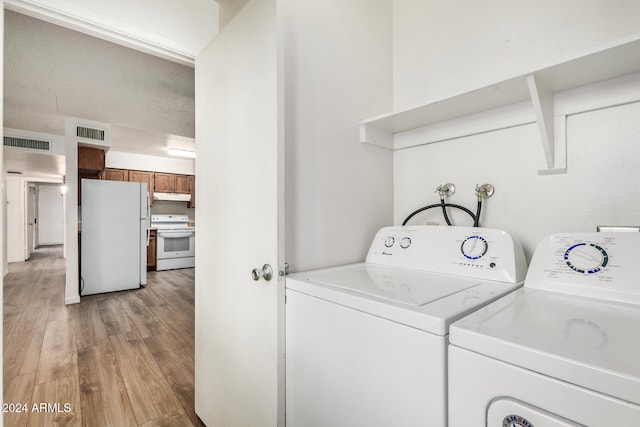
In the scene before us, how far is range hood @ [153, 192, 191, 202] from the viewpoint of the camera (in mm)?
6031

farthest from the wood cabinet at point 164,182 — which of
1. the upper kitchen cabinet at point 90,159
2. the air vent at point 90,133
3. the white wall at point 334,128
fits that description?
the white wall at point 334,128

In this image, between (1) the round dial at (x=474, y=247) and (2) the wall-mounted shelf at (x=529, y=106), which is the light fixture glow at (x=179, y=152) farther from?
(1) the round dial at (x=474, y=247)

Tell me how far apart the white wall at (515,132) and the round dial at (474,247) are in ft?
0.75

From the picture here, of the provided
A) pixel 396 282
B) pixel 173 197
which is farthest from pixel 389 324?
pixel 173 197

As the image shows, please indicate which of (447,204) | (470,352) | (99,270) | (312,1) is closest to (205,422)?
(470,352)

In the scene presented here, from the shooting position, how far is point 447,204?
1374 mm

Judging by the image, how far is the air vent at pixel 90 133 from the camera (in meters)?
3.71

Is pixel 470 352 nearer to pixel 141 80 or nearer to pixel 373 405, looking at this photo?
pixel 373 405

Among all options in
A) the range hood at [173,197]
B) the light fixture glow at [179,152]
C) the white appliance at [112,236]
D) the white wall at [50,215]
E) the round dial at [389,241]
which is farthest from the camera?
the white wall at [50,215]

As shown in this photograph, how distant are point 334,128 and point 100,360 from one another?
2.40m

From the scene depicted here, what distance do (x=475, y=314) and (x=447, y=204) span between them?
761 millimetres

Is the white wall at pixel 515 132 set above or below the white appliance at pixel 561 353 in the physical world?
above

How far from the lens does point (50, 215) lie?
1061 centimetres

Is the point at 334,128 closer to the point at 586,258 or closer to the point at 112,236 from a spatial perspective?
the point at 586,258
